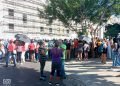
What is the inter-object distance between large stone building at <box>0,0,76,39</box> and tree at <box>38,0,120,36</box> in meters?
6.30

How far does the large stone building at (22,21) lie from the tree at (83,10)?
20.7 ft

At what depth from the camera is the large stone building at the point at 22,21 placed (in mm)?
33500

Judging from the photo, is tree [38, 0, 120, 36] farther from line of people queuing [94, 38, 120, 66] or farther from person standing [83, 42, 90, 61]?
person standing [83, 42, 90, 61]

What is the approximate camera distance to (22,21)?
120 ft

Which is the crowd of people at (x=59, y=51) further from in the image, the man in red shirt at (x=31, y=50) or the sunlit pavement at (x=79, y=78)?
the sunlit pavement at (x=79, y=78)

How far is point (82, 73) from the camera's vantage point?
14.3 m

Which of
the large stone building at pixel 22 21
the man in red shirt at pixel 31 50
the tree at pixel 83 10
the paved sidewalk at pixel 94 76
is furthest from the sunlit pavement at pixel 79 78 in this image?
the large stone building at pixel 22 21

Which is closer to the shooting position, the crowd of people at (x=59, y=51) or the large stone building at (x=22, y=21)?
the crowd of people at (x=59, y=51)

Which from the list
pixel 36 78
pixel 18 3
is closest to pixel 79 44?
pixel 36 78

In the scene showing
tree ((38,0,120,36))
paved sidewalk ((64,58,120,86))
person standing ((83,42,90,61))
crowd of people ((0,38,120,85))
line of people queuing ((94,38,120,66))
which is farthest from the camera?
tree ((38,0,120,36))

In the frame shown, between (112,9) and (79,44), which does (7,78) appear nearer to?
(79,44)

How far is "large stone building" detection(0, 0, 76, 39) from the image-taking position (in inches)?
1319

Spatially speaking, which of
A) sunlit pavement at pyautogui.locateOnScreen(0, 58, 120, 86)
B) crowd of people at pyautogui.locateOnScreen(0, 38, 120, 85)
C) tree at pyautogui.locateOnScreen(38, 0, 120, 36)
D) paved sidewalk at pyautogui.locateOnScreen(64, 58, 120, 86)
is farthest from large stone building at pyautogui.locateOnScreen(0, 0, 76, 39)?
sunlit pavement at pyautogui.locateOnScreen(0, 58, 120, 86)

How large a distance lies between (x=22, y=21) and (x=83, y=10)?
1191cm
